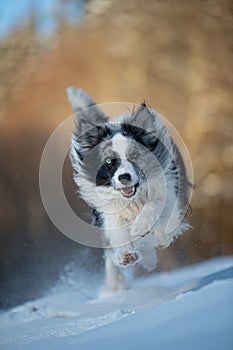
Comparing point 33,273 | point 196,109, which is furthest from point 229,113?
point 33,273

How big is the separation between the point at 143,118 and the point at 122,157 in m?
0.16

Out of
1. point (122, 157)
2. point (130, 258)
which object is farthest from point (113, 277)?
point (122, 157)

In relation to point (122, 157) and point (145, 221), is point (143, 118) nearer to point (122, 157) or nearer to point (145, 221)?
point (122, 157)

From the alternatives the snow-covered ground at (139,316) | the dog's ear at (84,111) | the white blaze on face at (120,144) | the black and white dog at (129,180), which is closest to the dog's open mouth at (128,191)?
the black and white dog at (129,180)

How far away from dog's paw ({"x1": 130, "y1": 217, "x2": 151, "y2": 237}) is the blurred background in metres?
0.11

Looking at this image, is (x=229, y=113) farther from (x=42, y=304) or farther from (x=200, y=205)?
(x=42, y=304)

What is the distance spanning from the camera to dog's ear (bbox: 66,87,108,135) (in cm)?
151

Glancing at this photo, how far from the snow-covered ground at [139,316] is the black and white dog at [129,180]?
0.41ft

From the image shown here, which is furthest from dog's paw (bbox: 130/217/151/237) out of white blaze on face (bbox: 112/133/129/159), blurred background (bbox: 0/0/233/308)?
white blaze on face (bbox: 112/133/129/159)

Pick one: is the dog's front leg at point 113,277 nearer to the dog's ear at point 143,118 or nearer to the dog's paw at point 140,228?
the dog's paw at point 140,228

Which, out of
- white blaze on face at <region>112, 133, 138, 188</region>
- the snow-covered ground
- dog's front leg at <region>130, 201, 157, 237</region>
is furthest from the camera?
dog's front leg at <region>130, 201, 157, 237</region>

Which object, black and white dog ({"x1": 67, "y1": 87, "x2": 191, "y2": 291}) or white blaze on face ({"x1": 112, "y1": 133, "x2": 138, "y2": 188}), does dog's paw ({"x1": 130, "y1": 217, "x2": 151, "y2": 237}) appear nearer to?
black and white dog ({"x1": 67, "y1": 87, "x2": 191, "y2": 291})

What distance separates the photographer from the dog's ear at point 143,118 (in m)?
1.52

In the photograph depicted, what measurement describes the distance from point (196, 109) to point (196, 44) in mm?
207
